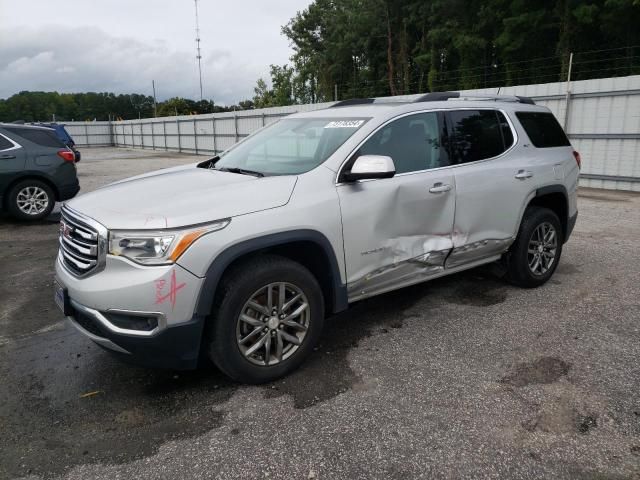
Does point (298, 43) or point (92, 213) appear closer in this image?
point (92, 213)

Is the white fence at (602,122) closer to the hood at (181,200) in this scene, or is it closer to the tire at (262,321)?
the hood at (181,200)

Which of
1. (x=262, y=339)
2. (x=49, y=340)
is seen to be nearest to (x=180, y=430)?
(x=262, y=339)

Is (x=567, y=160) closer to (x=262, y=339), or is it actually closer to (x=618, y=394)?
(x=618, y=394)

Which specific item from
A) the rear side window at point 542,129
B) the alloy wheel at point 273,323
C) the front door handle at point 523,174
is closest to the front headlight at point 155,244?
the alloy wheel at point 273,323

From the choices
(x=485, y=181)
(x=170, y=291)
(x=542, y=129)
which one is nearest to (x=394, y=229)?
(x=485, y=181)

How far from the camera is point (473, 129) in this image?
455cm

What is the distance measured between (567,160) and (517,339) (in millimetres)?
2254

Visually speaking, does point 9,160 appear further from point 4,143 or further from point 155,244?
point 155,244

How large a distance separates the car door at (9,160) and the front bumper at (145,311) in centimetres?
701

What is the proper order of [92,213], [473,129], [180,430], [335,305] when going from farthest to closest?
[473,129]
[335,305]
[92,213]
[180,430]

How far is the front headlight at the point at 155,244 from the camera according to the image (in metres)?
2.85

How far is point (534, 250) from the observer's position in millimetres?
5043

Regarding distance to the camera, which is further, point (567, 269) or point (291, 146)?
point (567, 269)

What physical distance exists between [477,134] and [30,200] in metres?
7.86
